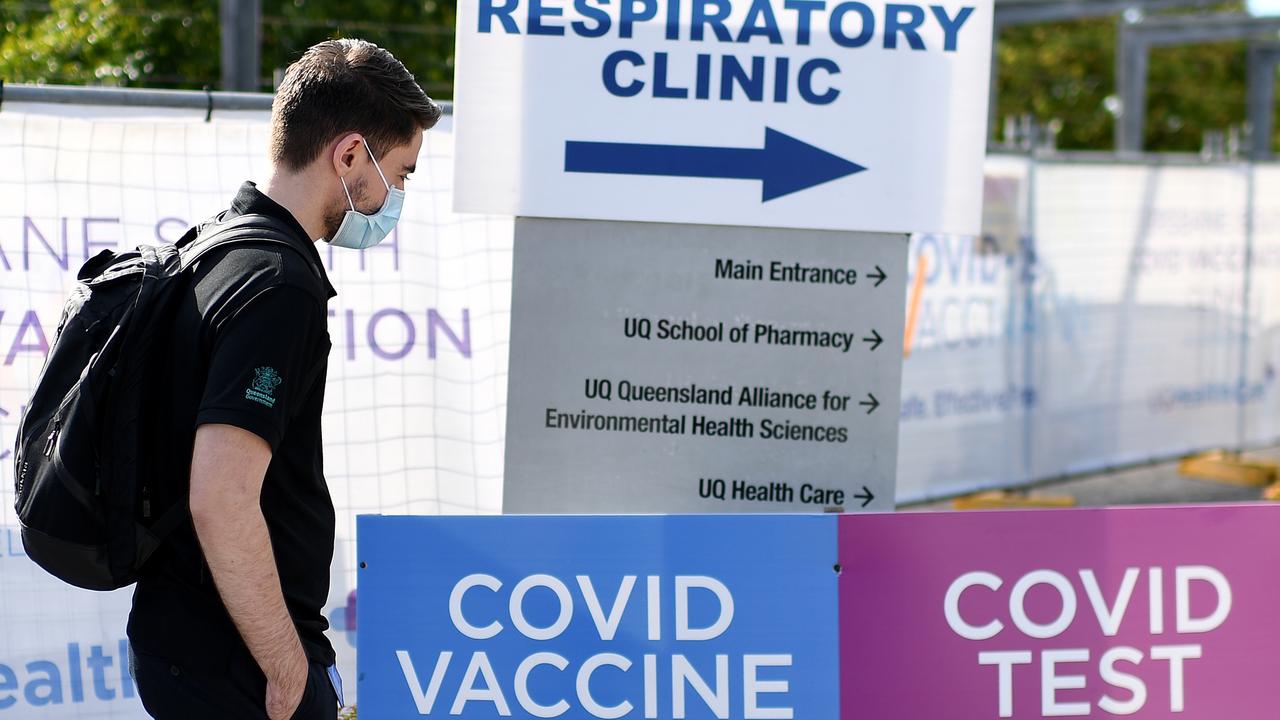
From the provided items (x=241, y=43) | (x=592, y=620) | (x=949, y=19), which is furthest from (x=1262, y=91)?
(x=592, y=620)

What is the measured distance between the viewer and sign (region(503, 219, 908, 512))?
11.5 feet

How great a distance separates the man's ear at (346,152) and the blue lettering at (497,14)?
1.03 meters

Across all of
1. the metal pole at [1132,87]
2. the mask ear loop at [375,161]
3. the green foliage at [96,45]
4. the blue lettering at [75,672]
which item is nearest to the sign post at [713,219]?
the mask ear loop at [375,161]

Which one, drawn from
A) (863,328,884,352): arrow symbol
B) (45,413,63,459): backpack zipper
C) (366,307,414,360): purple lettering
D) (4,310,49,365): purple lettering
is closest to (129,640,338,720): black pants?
(45,413,63,459): backpack zipper

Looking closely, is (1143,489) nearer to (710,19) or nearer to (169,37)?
(169,37)

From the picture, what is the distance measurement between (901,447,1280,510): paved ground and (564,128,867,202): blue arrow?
19.7 feet

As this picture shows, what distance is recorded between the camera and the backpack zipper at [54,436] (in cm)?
217

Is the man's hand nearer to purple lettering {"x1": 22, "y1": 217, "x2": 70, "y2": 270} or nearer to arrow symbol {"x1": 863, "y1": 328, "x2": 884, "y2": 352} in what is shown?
arrow symbol {"x1": 863, "y1": 328, "x2": 884, "y2": 352}

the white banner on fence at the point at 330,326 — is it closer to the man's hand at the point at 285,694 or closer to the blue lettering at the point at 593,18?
the blue lettering at the point at 593,18

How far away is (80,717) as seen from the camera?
13.1 feet

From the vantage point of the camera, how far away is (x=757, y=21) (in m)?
3.42

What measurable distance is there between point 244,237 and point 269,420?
1.07 feet

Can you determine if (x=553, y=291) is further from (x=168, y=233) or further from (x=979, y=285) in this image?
(x=979, y=285)

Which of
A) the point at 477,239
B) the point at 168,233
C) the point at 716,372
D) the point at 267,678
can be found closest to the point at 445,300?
the point at 477,239
